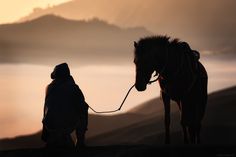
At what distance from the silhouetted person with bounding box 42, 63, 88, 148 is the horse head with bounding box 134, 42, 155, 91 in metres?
1.66

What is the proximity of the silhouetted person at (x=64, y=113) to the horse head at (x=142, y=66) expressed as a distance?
1.66 metres

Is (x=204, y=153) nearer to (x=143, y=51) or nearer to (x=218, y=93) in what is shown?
(x=143, y=51)

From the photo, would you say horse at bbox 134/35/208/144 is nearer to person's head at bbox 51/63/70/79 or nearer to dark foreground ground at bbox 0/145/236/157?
person's head at bbox 51/63/70/79

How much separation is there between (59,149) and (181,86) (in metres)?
4.06

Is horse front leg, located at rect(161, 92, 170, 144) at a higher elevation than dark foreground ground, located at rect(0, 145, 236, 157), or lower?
higher

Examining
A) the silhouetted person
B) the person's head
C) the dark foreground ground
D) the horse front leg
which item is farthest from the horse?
the dark foreground ground

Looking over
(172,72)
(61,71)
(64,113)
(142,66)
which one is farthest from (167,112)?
(61,71)

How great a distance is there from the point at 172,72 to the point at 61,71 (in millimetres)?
3309

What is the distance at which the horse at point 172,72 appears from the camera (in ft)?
62.8

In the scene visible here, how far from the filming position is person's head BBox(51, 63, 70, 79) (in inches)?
710

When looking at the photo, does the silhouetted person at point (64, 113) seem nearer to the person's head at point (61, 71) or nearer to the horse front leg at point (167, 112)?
the person's head at point (61, 71)

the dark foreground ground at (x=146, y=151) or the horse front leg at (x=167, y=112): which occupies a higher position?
the horse front leg at (x=167, y=112)

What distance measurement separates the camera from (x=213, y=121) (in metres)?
70.6

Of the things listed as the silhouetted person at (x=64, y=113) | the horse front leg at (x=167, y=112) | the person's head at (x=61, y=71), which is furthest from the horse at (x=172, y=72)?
the person's head at (x=61, y=71)
